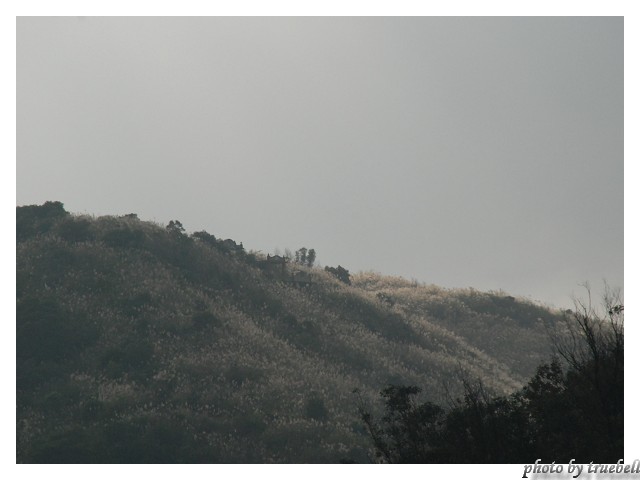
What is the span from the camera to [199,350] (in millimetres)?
56938

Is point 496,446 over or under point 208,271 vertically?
under

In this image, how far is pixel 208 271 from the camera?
68.4m

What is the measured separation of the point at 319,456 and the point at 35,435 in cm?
1610

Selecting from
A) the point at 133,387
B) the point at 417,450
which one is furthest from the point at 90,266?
the point at 417,450

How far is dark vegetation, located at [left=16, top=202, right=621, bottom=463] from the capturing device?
155 feet

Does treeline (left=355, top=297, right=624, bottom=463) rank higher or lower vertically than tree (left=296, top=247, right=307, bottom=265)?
lower

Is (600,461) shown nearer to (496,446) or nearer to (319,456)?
(496,446)

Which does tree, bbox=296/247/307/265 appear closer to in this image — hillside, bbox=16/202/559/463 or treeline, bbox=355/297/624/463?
hillside, bbox=16/202/559/463
